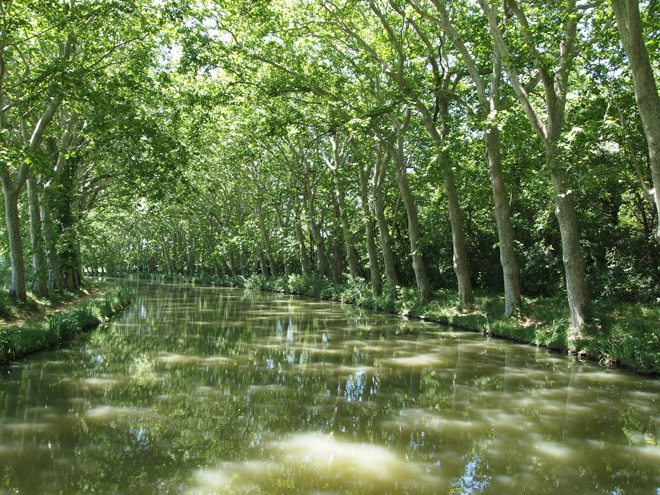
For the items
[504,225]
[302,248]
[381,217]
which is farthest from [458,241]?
[302,248]

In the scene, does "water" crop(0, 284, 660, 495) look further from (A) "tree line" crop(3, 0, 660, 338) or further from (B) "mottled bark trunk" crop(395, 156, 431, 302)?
(B) "mottled bark trunk" crop(395, 156, 431, 302)

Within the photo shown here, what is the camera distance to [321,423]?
19.6 ft

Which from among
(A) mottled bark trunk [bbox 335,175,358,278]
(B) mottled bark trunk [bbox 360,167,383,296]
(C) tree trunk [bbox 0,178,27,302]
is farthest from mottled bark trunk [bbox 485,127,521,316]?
(C) tree trunk [bbox 0,178,27,302]

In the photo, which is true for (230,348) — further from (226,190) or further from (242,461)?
(226,190)

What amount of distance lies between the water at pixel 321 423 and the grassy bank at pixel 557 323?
0.54 meters

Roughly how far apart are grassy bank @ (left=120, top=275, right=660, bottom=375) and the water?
0.54 m

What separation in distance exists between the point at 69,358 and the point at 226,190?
28.1m

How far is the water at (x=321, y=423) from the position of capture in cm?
447

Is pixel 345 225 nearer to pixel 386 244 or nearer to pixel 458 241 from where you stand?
pixel 386 244

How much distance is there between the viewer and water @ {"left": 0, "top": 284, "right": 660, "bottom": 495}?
4.47 m

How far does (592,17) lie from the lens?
11.8 meters

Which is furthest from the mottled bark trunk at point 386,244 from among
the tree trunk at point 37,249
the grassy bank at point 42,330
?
the tree trunk at point 37,249

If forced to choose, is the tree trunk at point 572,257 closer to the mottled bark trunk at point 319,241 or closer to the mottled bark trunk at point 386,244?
the mottled bark trunk at point 386,244

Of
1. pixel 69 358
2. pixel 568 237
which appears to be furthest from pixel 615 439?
pixel 69 358
